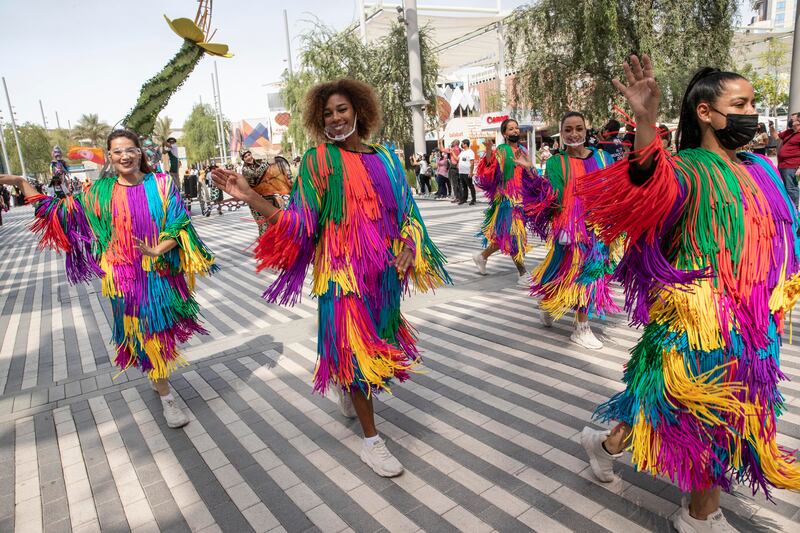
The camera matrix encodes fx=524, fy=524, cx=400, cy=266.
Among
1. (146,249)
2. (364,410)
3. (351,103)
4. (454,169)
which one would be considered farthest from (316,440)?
(454,169)

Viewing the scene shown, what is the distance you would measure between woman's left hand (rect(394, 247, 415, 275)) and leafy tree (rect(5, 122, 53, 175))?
62.6 m

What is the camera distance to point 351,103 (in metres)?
2.75

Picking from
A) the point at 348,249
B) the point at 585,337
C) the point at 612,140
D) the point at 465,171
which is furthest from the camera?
the point at 465,171

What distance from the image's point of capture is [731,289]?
6.13 feet

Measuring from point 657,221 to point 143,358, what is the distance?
3150 mm

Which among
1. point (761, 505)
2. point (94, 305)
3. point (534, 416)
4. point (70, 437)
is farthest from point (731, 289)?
point (94, 305)

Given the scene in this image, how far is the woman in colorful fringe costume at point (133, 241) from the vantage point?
3250 millimetres

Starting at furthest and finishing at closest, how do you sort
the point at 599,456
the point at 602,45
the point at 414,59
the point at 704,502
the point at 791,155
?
1. the point at 414,59
2. the point at 602,45
3. the point at 791,155
4. the point at 599,456
5. the point at 704,502

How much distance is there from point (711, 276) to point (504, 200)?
4162mm

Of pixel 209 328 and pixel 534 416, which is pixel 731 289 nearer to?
pixel 534 416

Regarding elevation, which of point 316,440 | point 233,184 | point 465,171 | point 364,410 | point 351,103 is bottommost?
point 316,440

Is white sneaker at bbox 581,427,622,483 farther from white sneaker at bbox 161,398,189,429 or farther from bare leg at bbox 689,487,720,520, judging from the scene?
white sneaker at bbox 161,398,189,429

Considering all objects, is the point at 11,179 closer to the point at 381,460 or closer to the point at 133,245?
the point at 133,245

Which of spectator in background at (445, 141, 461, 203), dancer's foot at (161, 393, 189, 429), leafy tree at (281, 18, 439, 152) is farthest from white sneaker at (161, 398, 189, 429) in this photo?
leafy tree at (281, 18, 439, 152)
